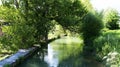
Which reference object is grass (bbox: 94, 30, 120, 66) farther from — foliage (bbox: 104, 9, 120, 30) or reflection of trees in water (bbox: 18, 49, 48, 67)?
foliage (bbox: 104, 9, 120, 30)

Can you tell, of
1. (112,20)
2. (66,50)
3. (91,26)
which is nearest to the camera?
(66,50)

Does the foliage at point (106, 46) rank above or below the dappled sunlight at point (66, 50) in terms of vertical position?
above

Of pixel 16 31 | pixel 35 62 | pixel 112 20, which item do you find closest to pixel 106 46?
pixel 35 62

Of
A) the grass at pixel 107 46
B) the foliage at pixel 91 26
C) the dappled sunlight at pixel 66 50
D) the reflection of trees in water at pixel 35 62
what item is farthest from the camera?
the foliage at pixel 91 26

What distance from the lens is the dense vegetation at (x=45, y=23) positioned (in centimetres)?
2119

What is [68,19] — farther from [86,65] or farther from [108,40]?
[86,65]

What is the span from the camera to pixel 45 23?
930 inches

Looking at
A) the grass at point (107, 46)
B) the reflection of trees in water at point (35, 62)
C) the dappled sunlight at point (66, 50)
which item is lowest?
the dappled sunlight at point (66, 50)

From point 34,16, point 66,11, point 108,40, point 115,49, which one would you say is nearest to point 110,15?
point 66,11

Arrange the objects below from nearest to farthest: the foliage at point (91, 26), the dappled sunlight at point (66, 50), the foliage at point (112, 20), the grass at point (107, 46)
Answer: the grass at point (107, 46), the dappled sunlight at point (66, 50), the foliage at point (91, 26), the foliage at point (112, 20)

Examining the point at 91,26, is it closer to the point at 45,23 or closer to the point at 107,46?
the point at 45,23

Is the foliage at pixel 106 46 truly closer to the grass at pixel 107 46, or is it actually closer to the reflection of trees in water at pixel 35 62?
the grass at pixel 107 46

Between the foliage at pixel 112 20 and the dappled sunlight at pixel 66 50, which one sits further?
the foliage at pixel 112 20

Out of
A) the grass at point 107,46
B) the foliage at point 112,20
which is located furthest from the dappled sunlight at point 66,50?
the foliage at point 112,20
